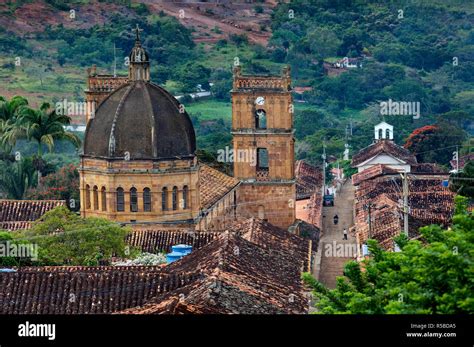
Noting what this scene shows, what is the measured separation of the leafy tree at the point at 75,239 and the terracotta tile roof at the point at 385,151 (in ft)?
156

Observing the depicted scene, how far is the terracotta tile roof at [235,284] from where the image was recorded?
38.3m

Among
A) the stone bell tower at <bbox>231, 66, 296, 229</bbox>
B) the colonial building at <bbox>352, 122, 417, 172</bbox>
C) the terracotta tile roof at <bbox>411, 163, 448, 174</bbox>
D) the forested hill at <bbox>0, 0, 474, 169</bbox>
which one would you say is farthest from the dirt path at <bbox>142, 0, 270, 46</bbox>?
the stone bell tower at <bbox>231, 66, 296, 229</bbox>

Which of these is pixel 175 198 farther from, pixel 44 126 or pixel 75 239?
pixel 44 126

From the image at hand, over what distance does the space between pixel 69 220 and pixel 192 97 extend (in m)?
93.5

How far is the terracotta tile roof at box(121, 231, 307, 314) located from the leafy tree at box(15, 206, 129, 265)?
5.02 metres

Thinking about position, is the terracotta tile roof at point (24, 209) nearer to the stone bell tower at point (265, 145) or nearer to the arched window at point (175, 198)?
the arched window at point (175, 198)

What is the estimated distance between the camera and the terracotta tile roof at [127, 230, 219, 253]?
5872cm

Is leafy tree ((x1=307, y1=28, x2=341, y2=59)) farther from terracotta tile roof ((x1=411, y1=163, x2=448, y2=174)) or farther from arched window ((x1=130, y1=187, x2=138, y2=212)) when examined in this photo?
arched window ((x1=130, y1=187, x2=138, y2=212))

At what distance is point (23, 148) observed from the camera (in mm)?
118188

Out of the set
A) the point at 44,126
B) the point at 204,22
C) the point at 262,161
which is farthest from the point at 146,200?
the point at 204,22

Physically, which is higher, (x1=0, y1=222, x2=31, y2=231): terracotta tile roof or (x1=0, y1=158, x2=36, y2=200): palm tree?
(x1=0, y1=158, x2=36, y2=200): palm tree

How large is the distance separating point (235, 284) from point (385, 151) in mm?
63743

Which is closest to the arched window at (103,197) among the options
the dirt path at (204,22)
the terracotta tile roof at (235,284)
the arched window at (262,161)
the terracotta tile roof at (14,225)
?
the terracotta tile roof at (14,225)
